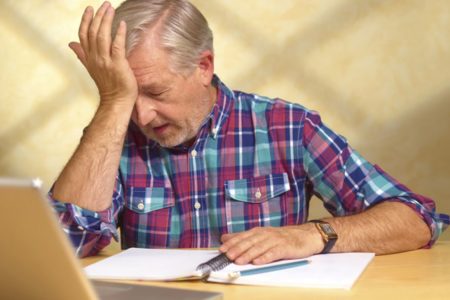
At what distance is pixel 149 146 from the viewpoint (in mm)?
1887

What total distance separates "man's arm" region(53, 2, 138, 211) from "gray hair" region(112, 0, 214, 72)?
46 millimetres

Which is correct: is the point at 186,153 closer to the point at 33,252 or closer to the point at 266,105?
the point at 266,105

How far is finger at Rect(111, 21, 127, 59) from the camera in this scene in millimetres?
1719

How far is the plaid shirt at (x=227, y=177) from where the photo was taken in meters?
1.84

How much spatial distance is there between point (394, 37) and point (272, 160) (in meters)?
1.09

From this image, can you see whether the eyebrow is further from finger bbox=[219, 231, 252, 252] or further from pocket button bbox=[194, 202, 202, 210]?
finger bbox=[219, 231, 252, 252]

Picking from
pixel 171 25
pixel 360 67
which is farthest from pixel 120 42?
pixel 360 67

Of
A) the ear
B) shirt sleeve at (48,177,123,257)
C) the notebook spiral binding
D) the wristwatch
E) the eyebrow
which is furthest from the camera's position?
the ear

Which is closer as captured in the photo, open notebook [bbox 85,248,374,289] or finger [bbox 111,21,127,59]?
open notebook [bbox 85,248,374,289]

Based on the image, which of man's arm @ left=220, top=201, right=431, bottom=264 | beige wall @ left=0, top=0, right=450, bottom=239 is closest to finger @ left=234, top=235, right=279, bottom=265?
man's arm @ left=220, top=201, right=431, bottom=264

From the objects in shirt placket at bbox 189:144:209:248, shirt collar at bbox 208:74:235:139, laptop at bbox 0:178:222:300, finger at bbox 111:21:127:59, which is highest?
finger at bbox 111:21:127:59

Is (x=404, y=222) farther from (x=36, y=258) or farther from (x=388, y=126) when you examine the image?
(x=388, y=126)

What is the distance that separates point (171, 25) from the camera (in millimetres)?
1811

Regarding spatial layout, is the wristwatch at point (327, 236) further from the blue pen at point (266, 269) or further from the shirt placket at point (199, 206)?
the shirt placket at point (199, 206)
